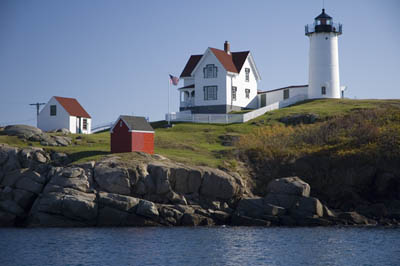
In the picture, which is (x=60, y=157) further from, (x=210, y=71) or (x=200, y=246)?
(x=210, y=71)

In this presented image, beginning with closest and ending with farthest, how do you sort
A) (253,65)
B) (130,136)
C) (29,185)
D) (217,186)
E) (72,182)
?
(72,182) → (29,185) → (217,186) → (130,136) → (253,65)

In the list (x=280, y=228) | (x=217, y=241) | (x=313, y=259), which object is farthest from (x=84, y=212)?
(x=313, y=259)

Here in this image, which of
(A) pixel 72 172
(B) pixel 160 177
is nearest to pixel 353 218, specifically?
(B) pixel 160 177

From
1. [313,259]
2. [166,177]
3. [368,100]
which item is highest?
[368,100]

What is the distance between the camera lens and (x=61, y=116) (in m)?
66.9

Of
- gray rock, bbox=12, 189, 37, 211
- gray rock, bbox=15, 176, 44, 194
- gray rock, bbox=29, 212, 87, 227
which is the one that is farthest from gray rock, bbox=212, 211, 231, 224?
gray rock, bbox=12, 189, 37, 211

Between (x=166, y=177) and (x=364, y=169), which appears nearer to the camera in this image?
(x=166, y=177)

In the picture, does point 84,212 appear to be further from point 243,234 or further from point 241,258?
point 241,258

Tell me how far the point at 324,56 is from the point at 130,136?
35.0 meters

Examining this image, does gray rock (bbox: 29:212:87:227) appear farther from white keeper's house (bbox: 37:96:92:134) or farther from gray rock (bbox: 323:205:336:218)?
white keeper's house (bbox: 37:96:92:134)

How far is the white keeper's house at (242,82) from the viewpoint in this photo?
76.6 meters

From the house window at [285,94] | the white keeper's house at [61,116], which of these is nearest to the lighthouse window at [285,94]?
the house window at [285,94]

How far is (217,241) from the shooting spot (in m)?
38.4

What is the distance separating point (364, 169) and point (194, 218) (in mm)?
14917
